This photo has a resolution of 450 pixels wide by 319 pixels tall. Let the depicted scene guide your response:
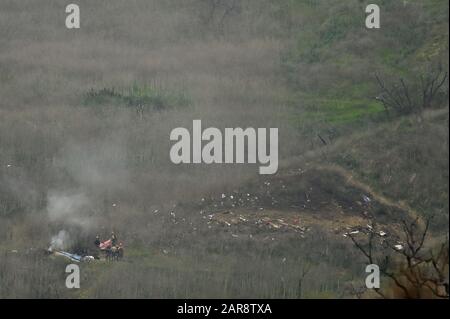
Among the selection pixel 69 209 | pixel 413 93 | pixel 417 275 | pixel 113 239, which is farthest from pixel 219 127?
pixel 417 275

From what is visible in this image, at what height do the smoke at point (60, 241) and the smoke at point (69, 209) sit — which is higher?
the smoke at point (69, 209)

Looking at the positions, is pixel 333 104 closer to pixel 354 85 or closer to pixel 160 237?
pixel 354 85

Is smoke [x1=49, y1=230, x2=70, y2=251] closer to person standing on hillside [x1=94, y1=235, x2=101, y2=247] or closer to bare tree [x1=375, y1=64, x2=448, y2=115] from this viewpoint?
person standing on hillside [x1=94, y1=235, x2=101, y2=247]

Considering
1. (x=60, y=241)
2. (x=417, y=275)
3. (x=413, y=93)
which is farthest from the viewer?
(x=413, y=93)

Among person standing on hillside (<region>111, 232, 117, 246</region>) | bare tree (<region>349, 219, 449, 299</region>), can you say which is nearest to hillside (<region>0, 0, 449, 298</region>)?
person standing on hillside (<region>111, 232, 117, 246</region>)

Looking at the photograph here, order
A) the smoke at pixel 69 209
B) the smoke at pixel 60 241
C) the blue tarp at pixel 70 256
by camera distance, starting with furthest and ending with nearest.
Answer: the smoke at pixel 69 209, the smoke at pixel 60 241, the blue tarp at pixel 70 256

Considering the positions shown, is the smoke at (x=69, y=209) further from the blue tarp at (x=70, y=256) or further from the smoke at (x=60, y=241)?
the blue tarp at (x=70, y=256)

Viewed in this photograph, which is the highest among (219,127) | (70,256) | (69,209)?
(219,127)

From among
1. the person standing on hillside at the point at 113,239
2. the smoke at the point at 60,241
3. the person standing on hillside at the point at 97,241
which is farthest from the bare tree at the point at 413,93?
the smoke at the point at 60,241

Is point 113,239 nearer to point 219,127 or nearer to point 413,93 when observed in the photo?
point 219,127

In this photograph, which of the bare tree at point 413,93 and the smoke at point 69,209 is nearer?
the smoke at point 69,209
